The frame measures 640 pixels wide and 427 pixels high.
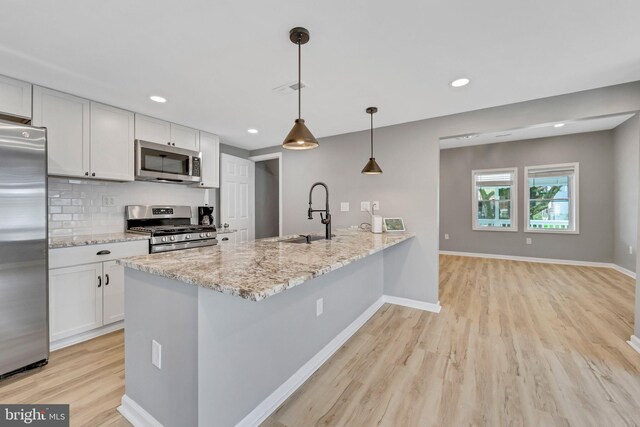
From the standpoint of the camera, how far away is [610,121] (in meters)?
4.37

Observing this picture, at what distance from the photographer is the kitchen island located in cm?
120

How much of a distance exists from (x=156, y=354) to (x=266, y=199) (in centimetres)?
445

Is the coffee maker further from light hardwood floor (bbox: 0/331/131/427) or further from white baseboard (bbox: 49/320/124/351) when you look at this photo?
light hardwood floor (bbox: 0/331/131/427)

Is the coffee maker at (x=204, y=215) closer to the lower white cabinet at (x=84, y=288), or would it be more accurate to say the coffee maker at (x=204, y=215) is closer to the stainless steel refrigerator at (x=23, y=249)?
the lower white cabinet at (x=84, y=288)

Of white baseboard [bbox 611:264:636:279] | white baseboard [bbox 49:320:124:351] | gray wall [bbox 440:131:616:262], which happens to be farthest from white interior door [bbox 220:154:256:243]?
white baseboard [bbox 611:264:636:279]

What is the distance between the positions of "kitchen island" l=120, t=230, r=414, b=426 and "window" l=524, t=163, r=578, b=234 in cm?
560

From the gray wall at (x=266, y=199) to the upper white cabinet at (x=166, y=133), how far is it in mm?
1895

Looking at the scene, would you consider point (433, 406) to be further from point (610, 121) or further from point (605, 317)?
point (610, 121)

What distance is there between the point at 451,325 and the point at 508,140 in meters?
4.79

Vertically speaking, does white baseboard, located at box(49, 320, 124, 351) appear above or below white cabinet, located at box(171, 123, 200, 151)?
below

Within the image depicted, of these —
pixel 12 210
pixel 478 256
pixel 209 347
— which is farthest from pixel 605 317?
pixel 12 210

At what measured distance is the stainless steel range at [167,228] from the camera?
293cm

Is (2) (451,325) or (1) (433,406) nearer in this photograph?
(1) (433,406)

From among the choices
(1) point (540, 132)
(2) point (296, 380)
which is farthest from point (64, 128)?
(1) point (540, 132)
